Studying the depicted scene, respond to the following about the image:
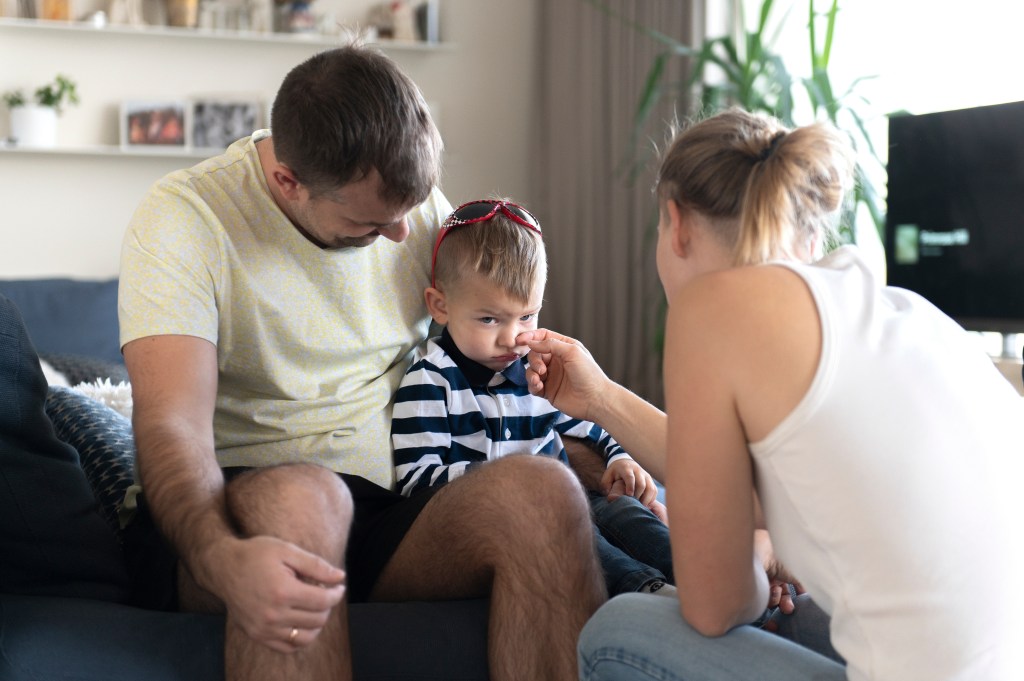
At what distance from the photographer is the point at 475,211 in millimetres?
1704

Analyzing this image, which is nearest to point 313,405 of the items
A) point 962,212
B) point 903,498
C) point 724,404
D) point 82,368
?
point 724,404

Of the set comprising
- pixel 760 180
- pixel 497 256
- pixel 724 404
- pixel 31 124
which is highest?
pixel 31 124

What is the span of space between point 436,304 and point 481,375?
0.46ft

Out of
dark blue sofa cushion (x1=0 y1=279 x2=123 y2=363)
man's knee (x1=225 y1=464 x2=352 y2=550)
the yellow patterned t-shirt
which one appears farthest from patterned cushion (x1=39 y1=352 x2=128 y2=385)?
man's knee (x1=225 y1=464 x2=352 y2=550)

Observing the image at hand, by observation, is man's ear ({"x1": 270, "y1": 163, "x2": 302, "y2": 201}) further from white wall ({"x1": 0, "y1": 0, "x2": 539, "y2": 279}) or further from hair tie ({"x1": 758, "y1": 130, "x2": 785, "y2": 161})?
white wall ({"x1": 0, "y1": 0, "x2": 539, "y2": 279})

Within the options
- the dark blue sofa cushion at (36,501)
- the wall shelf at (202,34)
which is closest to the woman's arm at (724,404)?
the dark blue sofa cushion at (36,501)

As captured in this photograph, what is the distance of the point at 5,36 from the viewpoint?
148 inches

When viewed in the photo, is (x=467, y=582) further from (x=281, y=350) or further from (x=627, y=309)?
(x=627, y=309)

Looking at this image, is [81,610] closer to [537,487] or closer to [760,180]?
[537,487]

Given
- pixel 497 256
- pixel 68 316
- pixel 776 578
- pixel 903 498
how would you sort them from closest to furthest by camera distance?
pixel 903 498 → pixel 776 578 → pixel 497 256 → pixel 68 316

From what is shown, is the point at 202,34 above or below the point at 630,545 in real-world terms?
above

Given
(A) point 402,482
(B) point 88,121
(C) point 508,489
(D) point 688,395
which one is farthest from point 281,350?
(B) point 88,121

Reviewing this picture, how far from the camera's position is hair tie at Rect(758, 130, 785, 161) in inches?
44.3

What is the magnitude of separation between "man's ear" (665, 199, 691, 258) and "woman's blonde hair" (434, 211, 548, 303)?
495 millimetres
